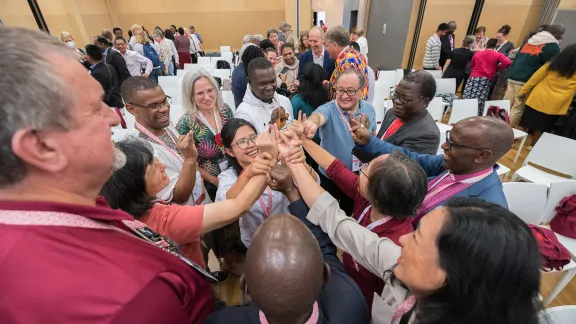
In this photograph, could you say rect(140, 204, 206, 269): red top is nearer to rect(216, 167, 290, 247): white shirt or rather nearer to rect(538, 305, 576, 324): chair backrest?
rect(216, 167, 290, 247): white shirt

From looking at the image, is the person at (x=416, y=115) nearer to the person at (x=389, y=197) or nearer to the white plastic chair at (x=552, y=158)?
the person at (x=389, y=197)

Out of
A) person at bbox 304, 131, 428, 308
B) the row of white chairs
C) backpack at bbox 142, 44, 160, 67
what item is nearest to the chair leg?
the row of white chairs

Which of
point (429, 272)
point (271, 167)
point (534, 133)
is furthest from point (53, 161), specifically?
point (534, 133)

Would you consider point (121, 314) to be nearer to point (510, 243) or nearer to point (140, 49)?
point (510, 243)

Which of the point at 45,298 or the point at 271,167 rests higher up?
the point at 45,298

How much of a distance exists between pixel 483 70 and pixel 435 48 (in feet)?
4.99

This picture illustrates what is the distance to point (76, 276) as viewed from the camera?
1.66 ft

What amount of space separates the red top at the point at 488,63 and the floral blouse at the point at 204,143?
519cm

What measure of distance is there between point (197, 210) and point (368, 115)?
67.5 inches

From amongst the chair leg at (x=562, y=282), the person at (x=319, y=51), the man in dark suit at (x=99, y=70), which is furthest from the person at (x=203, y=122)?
the chair leg at (x=562, y=282)

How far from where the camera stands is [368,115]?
2.27 m

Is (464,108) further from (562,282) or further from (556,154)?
(562,282)

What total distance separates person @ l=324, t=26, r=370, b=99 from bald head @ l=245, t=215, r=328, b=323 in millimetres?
2296

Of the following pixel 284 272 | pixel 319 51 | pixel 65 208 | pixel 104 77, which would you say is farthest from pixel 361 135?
pixel 104 77
